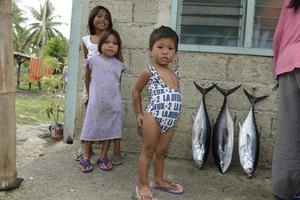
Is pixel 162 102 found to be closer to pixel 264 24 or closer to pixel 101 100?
pixel 101 100

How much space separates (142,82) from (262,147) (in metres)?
1.80

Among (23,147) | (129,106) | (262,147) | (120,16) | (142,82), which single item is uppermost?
(120,16)

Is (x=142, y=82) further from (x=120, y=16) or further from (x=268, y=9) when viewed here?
A: (x=268, y=9)

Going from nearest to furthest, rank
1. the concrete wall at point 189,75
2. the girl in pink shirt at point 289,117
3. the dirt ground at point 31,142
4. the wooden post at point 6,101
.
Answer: the girl in pink shirt at point 289,117
the wooden post at point 6,101
the concrete wall at point 189,75
the dirt ground at point 31,142

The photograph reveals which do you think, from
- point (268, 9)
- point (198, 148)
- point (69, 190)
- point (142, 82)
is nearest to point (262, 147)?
point (198, 148)

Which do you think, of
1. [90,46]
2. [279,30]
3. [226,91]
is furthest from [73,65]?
[279,30]

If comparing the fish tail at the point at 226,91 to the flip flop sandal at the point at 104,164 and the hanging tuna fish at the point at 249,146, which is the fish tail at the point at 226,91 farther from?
the flip flop sandal at the point at 104,164

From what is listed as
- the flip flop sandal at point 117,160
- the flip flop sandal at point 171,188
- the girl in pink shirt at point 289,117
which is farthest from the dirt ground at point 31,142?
the girl in pink shirt at point 289,117

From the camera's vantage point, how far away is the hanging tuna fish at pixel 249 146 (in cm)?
377

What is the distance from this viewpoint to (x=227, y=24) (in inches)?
165

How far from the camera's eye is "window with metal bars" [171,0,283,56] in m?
4.13

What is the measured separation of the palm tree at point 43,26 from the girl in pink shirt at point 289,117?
4608cm

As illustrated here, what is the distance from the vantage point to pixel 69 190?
3201 millimetres

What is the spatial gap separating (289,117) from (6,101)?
2.12m
